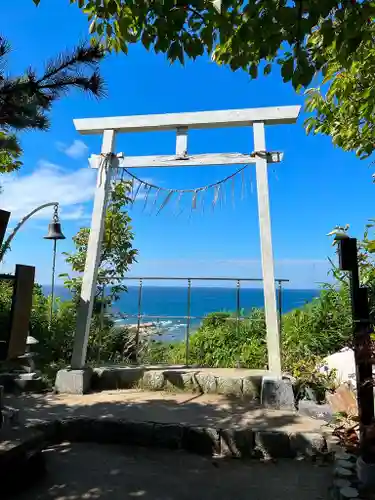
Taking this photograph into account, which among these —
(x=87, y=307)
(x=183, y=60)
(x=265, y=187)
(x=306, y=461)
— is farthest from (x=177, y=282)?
(x=183, y=60)

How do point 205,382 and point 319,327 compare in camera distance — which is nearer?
point 205,382

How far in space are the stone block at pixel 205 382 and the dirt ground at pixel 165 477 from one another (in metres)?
1.20

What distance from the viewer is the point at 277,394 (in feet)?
12.3

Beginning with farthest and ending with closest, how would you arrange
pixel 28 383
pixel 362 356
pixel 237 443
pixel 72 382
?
pixel 28 383 → pixel 72 382 → pixel 237 443 → pixel 362 356

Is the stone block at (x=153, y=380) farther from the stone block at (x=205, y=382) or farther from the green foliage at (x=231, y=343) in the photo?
the green foliage at (x=231, y=343)

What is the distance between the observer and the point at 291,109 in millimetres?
4055

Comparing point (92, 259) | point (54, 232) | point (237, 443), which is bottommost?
point (237, 443)

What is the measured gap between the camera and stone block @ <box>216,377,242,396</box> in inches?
163

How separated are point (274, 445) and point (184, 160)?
2925 mm

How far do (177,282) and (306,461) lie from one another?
2.48 metres

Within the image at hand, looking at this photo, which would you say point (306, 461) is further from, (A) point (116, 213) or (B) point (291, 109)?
(A) point (116, 213)

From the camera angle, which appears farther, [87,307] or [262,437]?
[87,307]

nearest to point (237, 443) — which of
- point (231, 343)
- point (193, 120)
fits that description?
point (231, 343)

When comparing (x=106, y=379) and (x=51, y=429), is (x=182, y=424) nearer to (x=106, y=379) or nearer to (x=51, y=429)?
(x=51, y=429)
